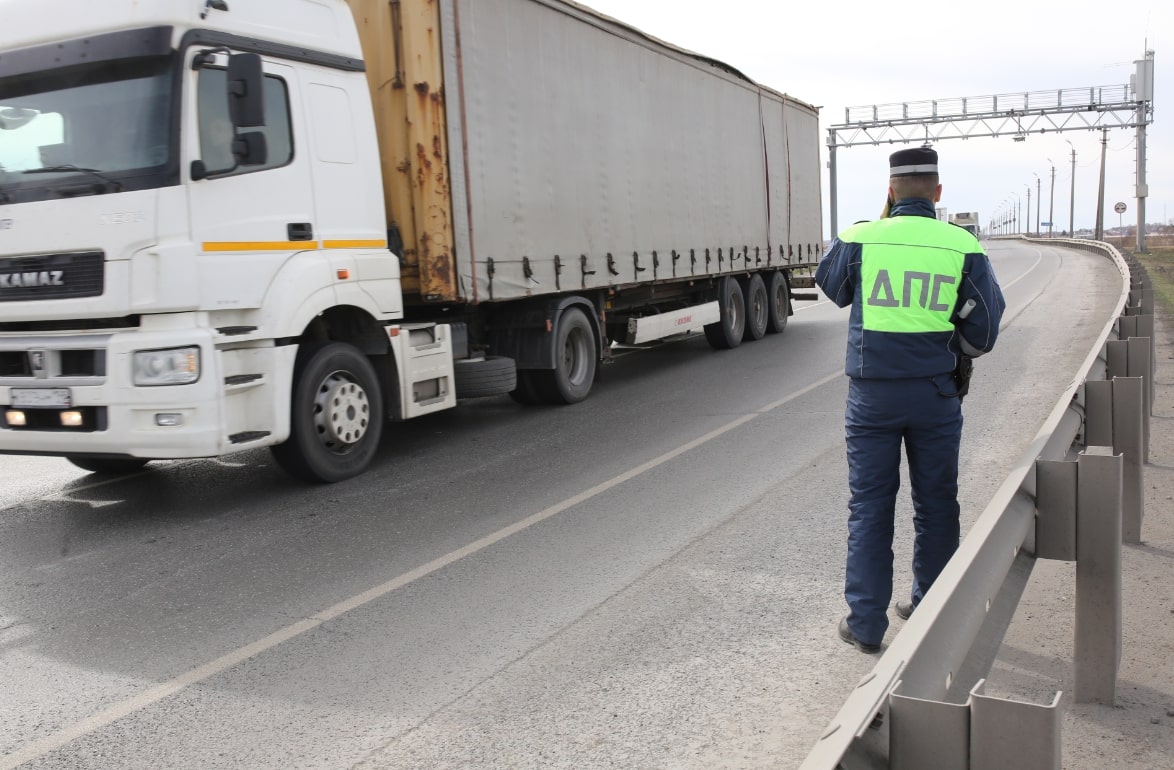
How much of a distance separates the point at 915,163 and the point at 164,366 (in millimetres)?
4548

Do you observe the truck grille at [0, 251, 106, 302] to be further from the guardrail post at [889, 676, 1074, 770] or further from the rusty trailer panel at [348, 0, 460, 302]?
the guardrail post at [889, 676, 1074, 770]

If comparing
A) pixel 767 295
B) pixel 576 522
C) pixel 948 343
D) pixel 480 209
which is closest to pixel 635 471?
pixel 576 522

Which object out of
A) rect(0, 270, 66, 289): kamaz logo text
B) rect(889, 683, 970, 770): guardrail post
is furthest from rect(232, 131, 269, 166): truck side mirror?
rect(889, 683, 970, 770): guardrail post

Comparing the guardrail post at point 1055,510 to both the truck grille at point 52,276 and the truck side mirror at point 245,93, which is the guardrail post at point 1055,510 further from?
the truck grille at point 52,276

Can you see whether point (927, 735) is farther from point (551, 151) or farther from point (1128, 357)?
point (551, 151)

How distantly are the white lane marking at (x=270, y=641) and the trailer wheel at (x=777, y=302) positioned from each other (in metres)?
10.1

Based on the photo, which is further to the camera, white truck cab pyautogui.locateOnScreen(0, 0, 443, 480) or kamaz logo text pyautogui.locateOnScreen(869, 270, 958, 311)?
white truck cab pyautogui.locateOnScreen(0, 0, 443, 480)

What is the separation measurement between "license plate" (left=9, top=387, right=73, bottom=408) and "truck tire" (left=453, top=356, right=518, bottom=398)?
3473 millimetres

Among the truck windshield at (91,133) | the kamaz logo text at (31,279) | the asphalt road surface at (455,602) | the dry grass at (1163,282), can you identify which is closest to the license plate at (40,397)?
the kamaz logo text at (31,279)

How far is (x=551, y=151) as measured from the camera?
10508mm

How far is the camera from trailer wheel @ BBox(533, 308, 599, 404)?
34.9ft

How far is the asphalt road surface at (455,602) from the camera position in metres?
3.62

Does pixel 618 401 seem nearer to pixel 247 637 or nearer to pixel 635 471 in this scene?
pixel 635 471

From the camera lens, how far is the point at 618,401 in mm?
11000
